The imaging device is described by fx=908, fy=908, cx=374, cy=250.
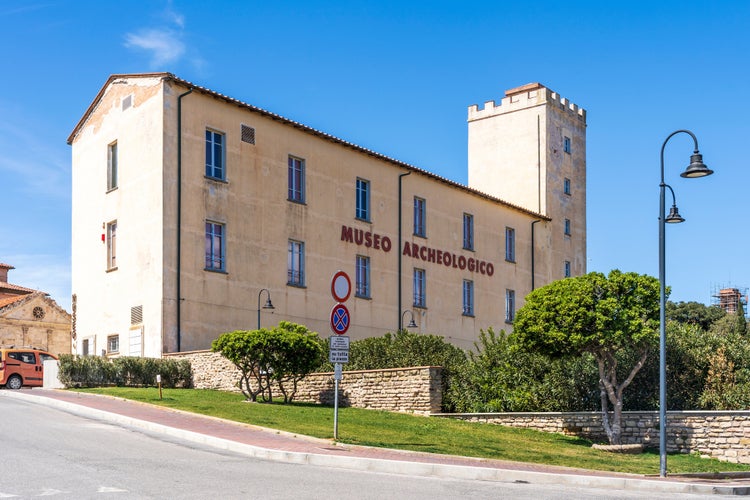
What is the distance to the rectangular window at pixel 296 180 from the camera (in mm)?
36281

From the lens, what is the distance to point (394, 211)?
1610 inches

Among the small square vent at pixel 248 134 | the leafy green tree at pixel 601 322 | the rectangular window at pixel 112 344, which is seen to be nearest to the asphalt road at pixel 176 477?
the leafy green tree at pixel 601 322

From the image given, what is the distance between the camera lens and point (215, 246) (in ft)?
108

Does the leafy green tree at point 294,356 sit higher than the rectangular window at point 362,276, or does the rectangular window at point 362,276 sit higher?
the rectangular window at point 362,276

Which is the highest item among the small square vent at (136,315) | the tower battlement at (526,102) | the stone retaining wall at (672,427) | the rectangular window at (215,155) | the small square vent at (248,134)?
the tower battlement at (526,102)

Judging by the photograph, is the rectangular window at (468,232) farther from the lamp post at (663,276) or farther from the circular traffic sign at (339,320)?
the circular traffic sign at (339,320)

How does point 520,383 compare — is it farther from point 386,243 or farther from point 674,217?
point 386,243

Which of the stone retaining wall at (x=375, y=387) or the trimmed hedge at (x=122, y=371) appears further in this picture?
the trimmed hedge at (x=122, y=371)

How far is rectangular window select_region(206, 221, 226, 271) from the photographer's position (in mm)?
32594

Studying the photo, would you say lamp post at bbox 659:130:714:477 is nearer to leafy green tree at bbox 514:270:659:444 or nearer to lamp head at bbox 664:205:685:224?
lamp head at bbox 664:205:685:224

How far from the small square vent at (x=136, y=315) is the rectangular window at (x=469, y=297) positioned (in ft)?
60.2

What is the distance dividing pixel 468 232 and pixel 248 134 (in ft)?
49.4

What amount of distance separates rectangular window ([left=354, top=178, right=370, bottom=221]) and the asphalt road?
23657mm

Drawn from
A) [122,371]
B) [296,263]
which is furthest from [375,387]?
[296,263]
